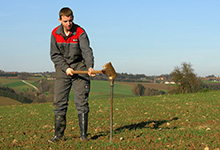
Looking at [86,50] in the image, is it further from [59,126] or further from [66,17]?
[59,126]

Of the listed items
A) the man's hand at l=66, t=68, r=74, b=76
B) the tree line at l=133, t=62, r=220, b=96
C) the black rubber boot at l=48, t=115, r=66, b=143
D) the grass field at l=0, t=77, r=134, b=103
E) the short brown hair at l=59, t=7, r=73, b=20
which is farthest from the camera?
the grass field at l=0, t=77, r=134, b=103

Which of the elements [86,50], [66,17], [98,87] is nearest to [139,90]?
[98,87]

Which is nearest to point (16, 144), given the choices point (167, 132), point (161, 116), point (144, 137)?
point (144, 137)

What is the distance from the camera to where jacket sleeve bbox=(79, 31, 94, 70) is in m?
6.76

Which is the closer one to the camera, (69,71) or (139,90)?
(69,71)

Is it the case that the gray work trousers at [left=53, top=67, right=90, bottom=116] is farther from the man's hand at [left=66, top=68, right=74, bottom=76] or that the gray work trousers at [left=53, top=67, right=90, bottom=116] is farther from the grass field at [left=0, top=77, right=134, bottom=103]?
the grass field at [left=0, top=77, right=134, bottom=103]

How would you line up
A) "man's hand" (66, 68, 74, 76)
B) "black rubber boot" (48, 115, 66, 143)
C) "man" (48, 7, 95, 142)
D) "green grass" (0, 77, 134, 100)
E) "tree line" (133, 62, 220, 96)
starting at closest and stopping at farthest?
"man's hand" (66, 68, 74, 76) < "man" (48, 7, 95, 142) < "black rubber boot" (48, 115, 66, 143) < "tree line" (133, 62, 220, 96) < "green grass" (0, 77, 134, 100)

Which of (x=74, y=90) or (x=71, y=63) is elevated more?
(x=71, y=63)

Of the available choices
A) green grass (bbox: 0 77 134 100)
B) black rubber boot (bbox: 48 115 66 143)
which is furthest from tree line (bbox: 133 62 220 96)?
black rubber boot (bbox: 48 115 66 143)

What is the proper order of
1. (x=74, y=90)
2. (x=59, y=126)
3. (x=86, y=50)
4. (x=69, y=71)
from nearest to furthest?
(x=69, y=71)
(x=86, y=50)
(x=74, y=90)
(x=59, y=126)

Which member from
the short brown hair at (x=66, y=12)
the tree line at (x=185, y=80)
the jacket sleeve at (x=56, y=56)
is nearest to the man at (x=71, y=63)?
the jacket sleeve at (x=56, y=56)

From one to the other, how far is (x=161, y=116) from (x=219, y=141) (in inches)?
208

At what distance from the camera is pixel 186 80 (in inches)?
2195

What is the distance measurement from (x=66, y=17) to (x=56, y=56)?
1015 millimetres
